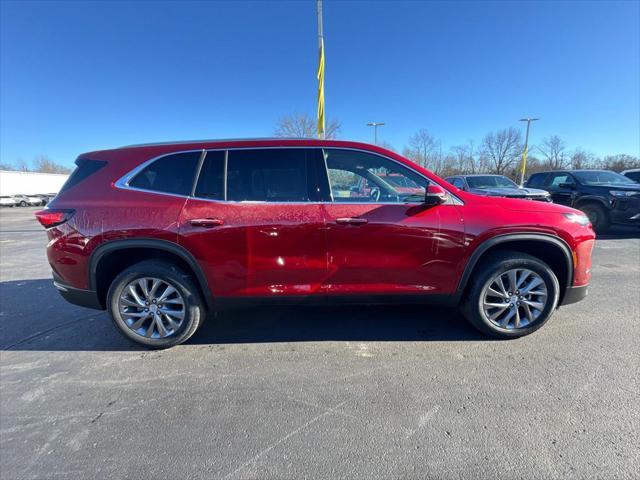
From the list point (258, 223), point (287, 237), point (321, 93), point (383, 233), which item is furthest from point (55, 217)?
point (321, 93)

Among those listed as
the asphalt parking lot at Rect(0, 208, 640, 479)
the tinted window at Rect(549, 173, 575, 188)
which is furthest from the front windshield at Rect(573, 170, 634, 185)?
the asphalt parking lot at Rect(0, 208, 640, 479)

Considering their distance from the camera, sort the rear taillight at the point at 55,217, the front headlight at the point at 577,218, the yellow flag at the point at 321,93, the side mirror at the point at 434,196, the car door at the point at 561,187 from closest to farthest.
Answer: the side mirror at the point at 434,196, the rear taillight at the point at 55,217, the front headlight at the point at 577,218, the car door at the point at 561,187, the yellow flag at the point at 321,93

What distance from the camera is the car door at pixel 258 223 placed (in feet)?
9.03

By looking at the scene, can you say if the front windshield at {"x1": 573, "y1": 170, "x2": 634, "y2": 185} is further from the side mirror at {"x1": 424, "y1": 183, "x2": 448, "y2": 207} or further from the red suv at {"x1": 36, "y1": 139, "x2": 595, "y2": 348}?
the side mirror at {"x1": 424, "y1": 183, "x2": 448, "y2": 207}

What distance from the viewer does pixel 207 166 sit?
9.42 ft

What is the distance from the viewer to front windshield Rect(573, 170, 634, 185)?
8711 mm

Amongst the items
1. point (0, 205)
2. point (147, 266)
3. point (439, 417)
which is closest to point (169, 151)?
point (147, 266)

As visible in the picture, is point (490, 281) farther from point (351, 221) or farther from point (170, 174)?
point (170, 174)

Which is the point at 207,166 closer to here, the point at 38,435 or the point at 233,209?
the point at 233,209

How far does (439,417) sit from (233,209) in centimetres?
227

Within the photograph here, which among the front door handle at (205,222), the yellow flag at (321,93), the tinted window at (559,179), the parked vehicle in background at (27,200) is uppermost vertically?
the yellow flag at (321,93)

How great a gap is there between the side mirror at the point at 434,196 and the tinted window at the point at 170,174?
2113 mm

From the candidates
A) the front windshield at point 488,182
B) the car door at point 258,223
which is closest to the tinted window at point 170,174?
the car door at point 258,223

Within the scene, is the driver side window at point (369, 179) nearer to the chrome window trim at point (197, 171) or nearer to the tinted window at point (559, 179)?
the chrome window trim at point (197, 171)
